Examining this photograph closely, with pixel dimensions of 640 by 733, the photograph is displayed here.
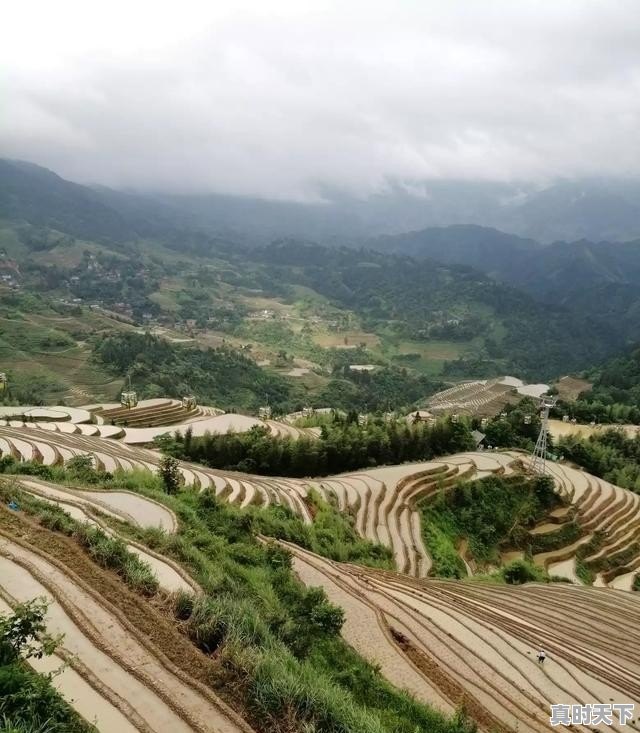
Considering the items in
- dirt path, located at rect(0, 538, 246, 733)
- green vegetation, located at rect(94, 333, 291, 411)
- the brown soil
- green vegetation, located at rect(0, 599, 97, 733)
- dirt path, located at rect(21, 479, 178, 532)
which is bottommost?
green vegetation, located at rect(94, 333, 291, 411)

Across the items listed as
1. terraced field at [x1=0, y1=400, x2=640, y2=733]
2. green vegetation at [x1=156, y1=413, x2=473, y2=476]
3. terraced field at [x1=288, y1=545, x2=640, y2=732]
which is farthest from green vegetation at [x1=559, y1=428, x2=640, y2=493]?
terraced field at [x1=288, y1=545, x2=640, y2=732]

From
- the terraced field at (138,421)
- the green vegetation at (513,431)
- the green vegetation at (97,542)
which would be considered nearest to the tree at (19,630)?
the green vegetation at (97,542)

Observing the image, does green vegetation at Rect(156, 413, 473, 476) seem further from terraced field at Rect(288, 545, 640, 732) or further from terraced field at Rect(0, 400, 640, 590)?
terraced field at Rect(288, 545, 640, 732)

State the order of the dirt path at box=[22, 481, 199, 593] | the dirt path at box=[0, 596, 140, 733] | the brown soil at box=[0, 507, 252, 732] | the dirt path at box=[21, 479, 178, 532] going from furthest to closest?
the dirt path at box=[21, 479, 178, 532] → the dirt path at box=[22, 481, 199, 593] → the brown soil at box=[0, 507, 252, 732] → the dirt path at box=[0, 596, 140, 733]

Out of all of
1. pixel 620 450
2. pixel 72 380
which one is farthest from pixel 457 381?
pixel 72 380

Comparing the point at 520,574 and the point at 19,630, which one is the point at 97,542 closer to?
the point at 19,630

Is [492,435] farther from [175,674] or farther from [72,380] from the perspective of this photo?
[72,380]
